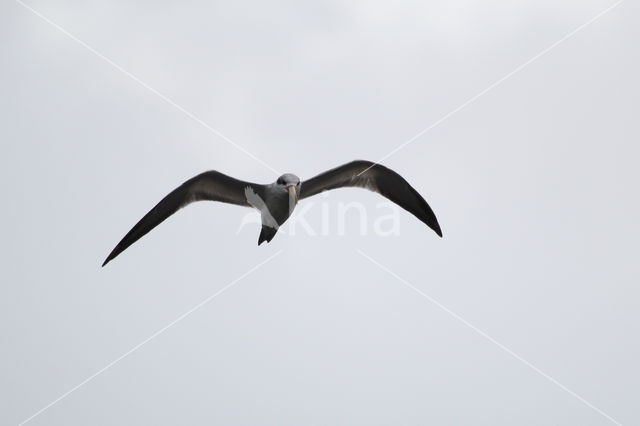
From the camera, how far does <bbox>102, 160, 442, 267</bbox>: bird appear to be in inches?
503

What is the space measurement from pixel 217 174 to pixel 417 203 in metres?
4.95

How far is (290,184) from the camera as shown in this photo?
1233 centimetres

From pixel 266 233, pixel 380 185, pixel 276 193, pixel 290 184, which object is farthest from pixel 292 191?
pixel 380 185

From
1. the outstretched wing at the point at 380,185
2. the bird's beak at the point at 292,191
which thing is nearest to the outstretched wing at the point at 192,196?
the bird's beak at the point at 292,191

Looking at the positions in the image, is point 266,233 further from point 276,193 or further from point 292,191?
point 292,191

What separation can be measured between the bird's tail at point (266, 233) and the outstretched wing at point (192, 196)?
81 centimetres

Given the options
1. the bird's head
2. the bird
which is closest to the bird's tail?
the bird

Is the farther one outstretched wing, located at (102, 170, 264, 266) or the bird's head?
outstretched wing, located at (102, 170, 264, 266)

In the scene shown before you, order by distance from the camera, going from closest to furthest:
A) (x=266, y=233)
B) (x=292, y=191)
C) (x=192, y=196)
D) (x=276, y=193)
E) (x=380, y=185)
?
1. (x=292, y=191)
2. (x=276, y=193)
3. (x=266, y=233)
4. (x=192, y=196)
5. (x=380, y=185)

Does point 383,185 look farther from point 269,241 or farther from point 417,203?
point 269,241

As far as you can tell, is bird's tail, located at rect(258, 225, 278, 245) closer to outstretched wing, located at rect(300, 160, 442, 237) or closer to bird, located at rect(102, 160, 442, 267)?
bird, located at rect(102, 160, 442, 267)

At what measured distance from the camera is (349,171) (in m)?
14.0

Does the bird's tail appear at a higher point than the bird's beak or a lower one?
lower

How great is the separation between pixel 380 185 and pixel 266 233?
320cm
